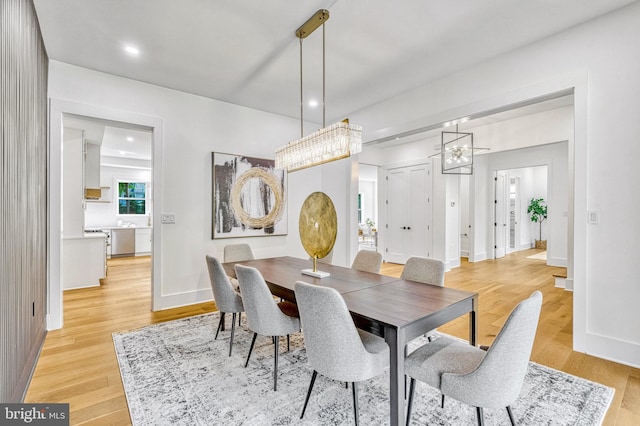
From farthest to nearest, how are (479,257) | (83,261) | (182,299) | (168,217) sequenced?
(479,257) < (83,261) < (182,299) < (168,217)

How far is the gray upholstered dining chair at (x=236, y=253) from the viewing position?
3.42m

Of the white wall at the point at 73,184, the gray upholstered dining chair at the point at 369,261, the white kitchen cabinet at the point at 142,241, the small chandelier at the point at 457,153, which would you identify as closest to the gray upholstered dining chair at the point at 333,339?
the gray upholstered dining chair at the point at 369,261

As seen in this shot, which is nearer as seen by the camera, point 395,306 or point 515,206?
point 395,306

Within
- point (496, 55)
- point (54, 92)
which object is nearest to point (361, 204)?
point (496, 55)

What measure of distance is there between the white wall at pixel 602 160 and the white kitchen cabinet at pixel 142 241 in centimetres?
840

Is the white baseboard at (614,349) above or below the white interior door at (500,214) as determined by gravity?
below

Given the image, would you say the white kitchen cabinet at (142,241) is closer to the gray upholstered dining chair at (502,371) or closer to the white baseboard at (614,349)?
the gray upholstered dining chair at (502,371)

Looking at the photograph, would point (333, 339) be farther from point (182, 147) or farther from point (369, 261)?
point (182, 147)

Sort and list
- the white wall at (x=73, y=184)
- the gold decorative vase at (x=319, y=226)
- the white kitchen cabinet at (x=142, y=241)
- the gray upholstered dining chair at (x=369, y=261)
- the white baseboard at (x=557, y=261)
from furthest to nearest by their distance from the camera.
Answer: the white kitchen cabinet at (x=142, y=241) < the white baseboard at (x=557, y=261) < the white wall at (x=73, y=184) < the gray upholstered dining chair at (x=369, y=261) < the gold decorative vase at (x=319, y=226)

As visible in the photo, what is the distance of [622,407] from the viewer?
5.90 feet

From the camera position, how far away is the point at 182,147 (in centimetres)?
379

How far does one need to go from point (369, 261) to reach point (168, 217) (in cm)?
251

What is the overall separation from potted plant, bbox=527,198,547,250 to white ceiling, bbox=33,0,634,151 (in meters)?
7.69

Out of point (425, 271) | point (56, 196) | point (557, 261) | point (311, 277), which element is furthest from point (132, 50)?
point (557, 261)
